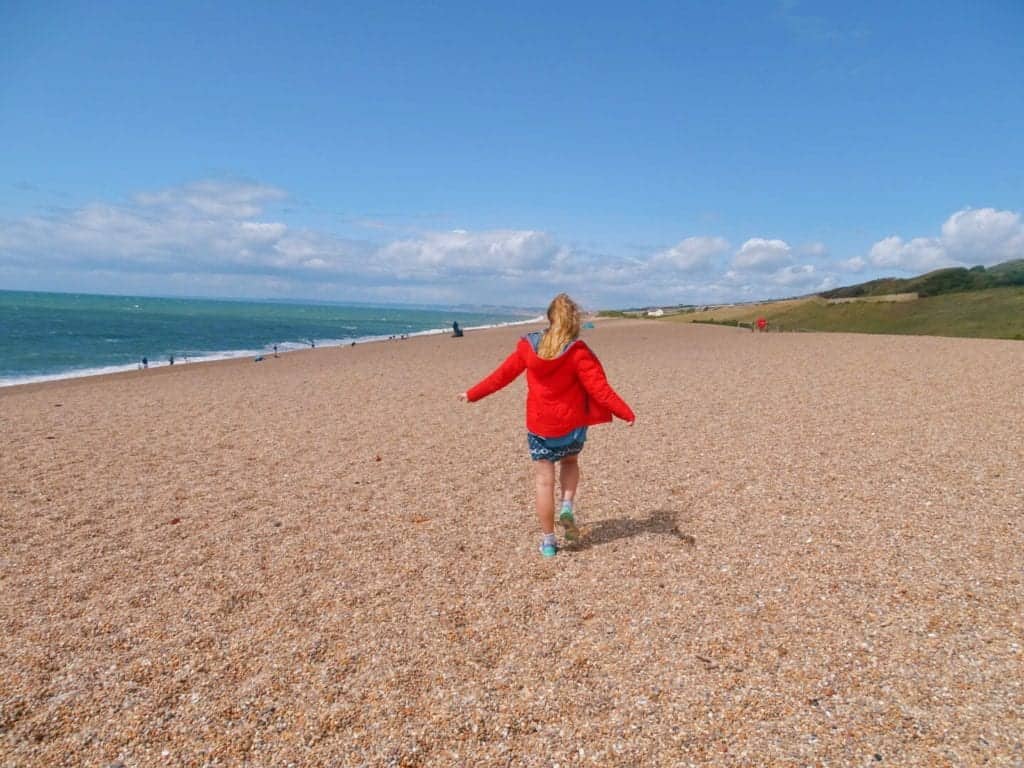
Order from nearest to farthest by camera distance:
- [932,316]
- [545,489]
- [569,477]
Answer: [545,489] → [569,477] → [932,316]

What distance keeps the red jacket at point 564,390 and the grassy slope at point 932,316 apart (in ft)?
92.5

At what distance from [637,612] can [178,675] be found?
3149 mm

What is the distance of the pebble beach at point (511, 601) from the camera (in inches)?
122

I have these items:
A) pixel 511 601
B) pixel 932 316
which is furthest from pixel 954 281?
pixel 511 601

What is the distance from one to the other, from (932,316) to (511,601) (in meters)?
33.4

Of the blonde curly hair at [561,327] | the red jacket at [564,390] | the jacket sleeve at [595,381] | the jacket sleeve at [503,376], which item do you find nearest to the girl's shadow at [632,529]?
the red jacket at [564,390]

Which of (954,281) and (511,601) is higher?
(954,281)

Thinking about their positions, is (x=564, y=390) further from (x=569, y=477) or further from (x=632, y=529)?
(x=632, y=529)

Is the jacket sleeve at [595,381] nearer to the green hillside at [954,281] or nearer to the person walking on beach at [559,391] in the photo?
the person walking on beach at [559,391]

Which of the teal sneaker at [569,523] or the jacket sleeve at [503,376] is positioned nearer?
the jacket sleeve at [503,376]

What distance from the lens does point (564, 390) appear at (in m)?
5.14

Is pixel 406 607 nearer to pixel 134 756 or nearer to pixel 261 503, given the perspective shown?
pixel 134 756

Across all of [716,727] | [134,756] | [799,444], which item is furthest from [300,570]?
[799,444]

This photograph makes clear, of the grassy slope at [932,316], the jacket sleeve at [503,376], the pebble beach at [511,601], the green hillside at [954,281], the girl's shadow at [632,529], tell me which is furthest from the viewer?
the green hillside at [954,281]
